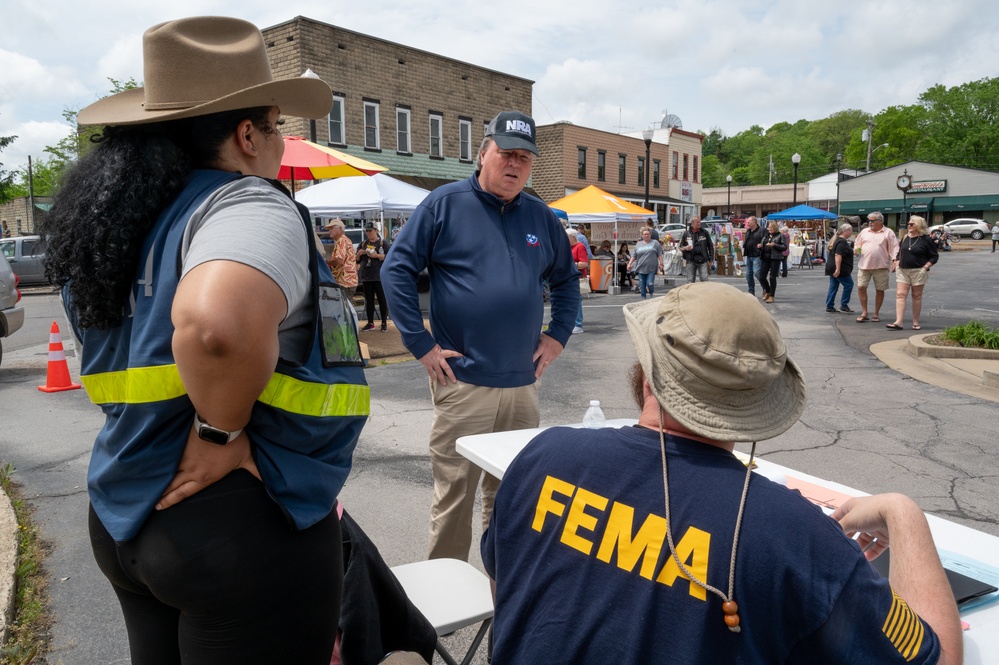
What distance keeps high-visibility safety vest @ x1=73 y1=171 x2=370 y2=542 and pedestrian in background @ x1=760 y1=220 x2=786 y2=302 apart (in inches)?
590

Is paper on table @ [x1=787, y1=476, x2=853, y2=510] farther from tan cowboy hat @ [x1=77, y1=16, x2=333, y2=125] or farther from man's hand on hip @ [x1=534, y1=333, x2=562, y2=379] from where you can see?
tan cowboy hat @ [x1=77, y1=16, x2=333, y2=125]

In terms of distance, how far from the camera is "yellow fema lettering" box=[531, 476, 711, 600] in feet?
3.98

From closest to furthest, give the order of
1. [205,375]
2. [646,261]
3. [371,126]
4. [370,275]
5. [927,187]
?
1. [205,375]
2. [370,275]
3. [646,261]
4. [371,126]
5. [927,187]

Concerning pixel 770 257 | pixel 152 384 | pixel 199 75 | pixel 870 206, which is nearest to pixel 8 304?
pixel 199 75

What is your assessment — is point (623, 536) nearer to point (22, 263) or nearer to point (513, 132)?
point (513, 132)

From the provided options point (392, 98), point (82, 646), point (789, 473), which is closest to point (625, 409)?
point (789, 473)

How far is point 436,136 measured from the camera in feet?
94.8

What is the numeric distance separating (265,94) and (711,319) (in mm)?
968

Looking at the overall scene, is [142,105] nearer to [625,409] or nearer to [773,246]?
[625,409]

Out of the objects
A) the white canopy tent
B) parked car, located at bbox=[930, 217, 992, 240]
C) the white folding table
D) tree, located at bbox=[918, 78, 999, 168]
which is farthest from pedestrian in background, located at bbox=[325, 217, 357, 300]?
tree, located at bbox=[918, 78, 999, 168]

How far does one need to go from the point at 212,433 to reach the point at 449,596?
1.30m

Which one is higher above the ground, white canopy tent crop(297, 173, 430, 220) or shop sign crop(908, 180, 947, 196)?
shop sign crop(908, 180, 947, 196)

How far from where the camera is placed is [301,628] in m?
1.40

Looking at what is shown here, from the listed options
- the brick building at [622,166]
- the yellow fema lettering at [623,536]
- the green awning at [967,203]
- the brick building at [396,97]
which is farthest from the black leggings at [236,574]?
the green awning at [967,203]
